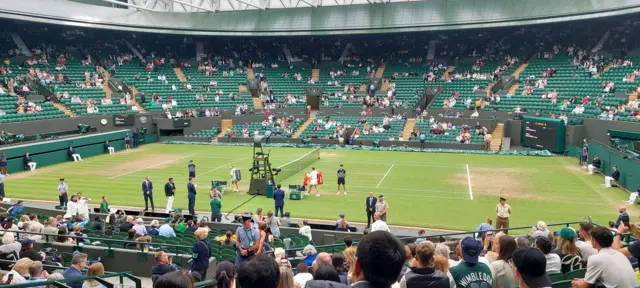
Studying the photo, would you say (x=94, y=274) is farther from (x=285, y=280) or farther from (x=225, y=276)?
(x=285, y=280)

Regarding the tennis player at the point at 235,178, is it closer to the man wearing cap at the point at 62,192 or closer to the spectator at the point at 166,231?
the man wearing cap at the point at 62,192

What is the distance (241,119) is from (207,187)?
75.9 ft

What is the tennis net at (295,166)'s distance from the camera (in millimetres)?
28047

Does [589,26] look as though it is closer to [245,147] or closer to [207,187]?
[245,147]

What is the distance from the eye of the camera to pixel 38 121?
36562 millimetres

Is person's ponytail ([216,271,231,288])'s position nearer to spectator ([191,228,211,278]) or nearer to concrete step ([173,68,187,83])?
spectator ([191,228,211,278])

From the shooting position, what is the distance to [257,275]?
3.68 metres

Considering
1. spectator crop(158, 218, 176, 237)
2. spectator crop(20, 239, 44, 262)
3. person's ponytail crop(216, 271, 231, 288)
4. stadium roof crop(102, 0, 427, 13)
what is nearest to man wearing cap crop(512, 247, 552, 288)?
person's ponytail crop(216, 271, 231, 288)

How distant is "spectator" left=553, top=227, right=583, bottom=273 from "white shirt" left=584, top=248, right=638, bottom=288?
8.04 ft

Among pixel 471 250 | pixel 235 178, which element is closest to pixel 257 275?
pixel 471 250

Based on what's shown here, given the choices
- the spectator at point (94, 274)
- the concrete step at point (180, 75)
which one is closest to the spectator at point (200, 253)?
the spectator at point (94, 274)

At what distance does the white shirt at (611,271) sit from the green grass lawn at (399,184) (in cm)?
1322

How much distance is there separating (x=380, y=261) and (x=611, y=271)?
3.58 metres

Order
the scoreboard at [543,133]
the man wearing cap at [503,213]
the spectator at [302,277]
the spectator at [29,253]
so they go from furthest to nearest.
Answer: the scoreboard at [543,133] < the man wearing cap at [503,213] < the spectator at [29,253] < the spectator at [302,277]
